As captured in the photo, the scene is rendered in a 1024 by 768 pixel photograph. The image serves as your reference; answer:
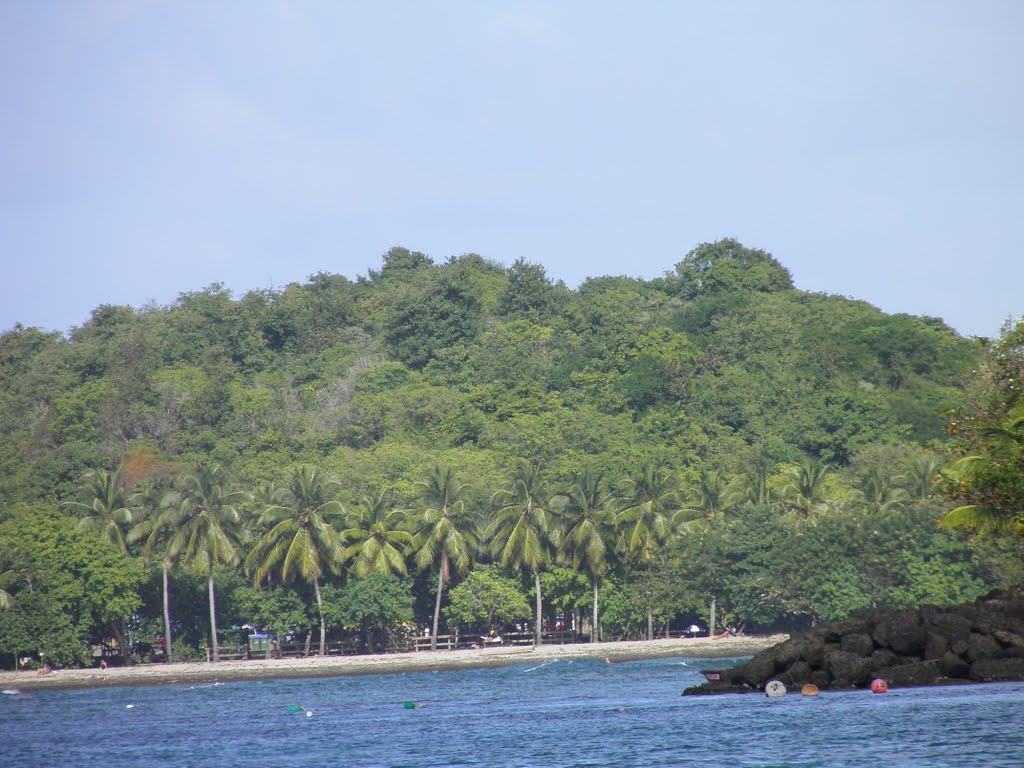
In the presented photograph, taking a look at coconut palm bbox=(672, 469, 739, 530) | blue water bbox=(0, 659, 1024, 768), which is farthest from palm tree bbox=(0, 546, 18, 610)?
coconut palm bbox=(672, 469, 739, 530)

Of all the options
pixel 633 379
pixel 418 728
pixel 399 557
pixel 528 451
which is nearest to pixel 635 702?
pixel 418 728

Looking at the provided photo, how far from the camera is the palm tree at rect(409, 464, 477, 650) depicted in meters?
78.4

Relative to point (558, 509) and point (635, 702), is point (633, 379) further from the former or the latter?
point (635, 702)

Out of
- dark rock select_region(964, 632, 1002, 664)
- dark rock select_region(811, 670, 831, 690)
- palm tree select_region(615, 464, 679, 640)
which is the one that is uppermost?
palm tree select_region(615, 464, 679, 640)

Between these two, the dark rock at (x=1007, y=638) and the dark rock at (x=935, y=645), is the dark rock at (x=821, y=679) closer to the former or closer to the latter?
the dark rock at (x=935, y=645)

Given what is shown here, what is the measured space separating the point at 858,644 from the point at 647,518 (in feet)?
123

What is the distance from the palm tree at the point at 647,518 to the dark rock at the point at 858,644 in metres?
35.9

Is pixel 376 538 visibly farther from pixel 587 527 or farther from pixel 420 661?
pixel 587 527

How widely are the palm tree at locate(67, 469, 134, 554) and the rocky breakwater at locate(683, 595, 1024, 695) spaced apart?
147 ft

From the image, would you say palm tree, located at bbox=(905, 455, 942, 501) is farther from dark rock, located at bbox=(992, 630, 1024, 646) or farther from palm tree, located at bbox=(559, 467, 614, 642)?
dark rock, located at bbox=(992, 630, 1024, 646)

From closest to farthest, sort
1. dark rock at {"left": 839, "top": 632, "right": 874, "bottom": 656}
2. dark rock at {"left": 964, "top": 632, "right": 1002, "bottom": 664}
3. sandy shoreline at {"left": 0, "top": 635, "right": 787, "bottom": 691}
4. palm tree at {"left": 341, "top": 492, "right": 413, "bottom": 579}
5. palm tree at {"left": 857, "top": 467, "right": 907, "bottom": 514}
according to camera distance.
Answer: dark rock at {"left": 964, "top": 632, "right": 1002, "bottom": 664}
dark rock at {"left": 839, "top": 632, "right": 874, "bottom": 656}
sandy shoreline at {"left": 0, "top": 635, "right": 787, "bottom": 691}
palm tree at {"left": 857, "top": 467, "right": 907, "bottom": 514}
palm tree at {"left": 341, "top": 492, "right": 413, "bottom": 579}

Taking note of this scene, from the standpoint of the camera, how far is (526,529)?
257 feet

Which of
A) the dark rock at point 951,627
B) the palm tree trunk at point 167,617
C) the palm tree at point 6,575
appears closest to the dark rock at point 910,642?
the dark rock at point 951,627

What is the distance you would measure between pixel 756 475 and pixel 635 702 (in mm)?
39934
